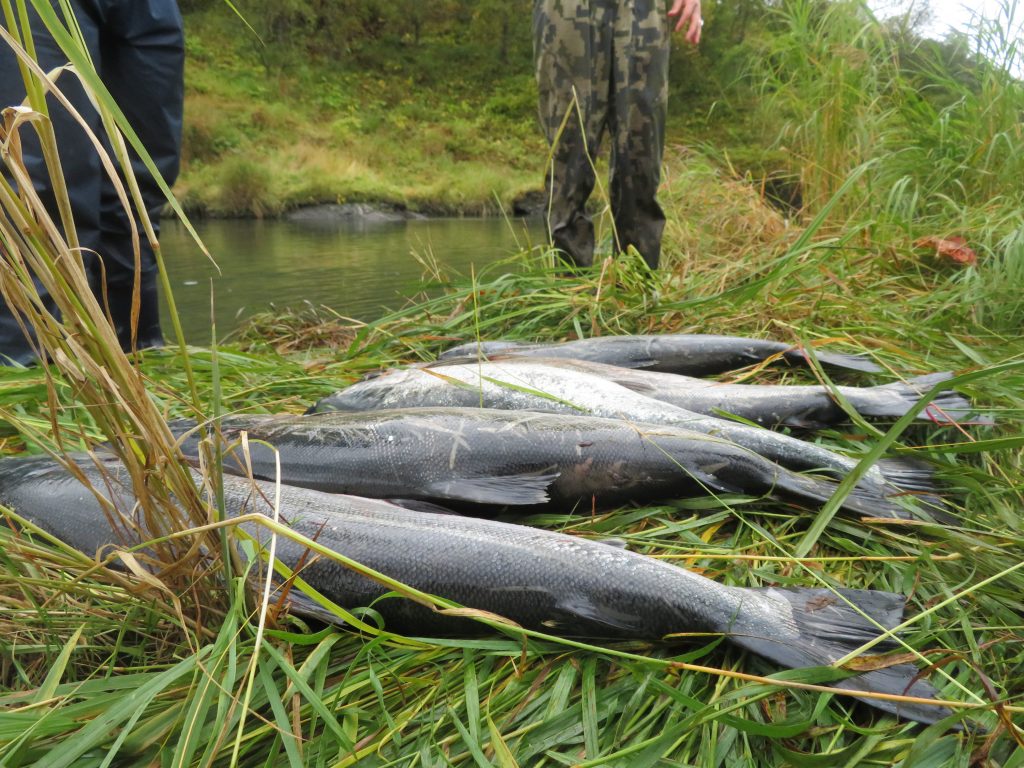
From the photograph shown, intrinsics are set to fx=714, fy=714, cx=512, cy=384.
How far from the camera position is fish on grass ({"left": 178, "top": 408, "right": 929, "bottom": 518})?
2031 millimetres

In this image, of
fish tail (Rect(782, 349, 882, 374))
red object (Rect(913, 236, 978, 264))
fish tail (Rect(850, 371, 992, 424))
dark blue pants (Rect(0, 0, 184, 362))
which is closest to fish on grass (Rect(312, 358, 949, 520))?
fish tail (Rect(850, 371, 992, 424))

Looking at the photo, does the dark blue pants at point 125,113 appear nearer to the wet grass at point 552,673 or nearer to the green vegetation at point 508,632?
the green vegetation at point 508,632

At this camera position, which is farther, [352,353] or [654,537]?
[352,353]

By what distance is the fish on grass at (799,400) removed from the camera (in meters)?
2.42

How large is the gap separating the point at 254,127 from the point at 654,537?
101 ft

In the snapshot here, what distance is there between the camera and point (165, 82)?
13.0ft

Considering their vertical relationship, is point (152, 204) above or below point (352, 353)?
above

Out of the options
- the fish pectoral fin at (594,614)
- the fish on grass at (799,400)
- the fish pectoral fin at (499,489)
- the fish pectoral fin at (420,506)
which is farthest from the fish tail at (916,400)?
the fish pectoral fin at (420,506)

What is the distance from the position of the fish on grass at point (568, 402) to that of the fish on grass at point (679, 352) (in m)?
0.41

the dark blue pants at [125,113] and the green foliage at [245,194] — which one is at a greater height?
the dark blue pants at [125,113]

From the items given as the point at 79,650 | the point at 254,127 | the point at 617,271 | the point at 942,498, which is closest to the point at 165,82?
the point at 617,271

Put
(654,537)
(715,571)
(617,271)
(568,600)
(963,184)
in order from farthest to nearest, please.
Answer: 1. (963,184)
2. (617,271)
3. (654,537)
4. (715,571)
5. (568,600)

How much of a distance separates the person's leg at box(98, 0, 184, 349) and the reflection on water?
65cm

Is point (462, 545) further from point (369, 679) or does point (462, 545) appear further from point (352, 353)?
point (352, 353)
